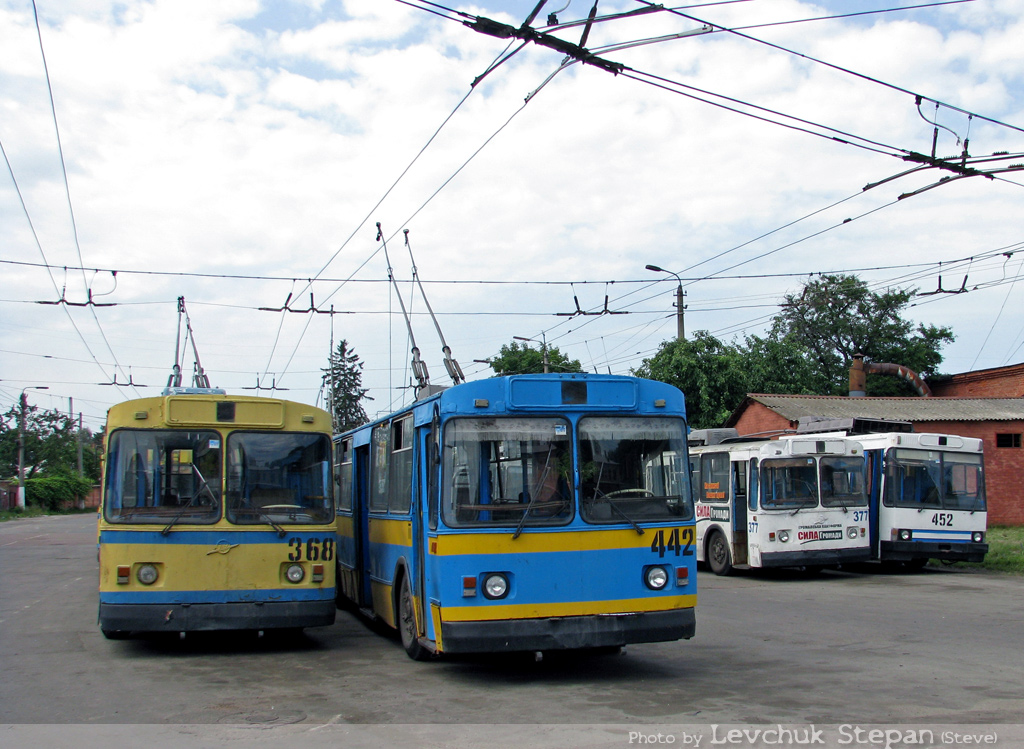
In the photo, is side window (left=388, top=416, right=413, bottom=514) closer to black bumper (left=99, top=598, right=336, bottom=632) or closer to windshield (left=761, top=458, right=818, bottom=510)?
black bumper (left=99, top=598, right=336, bottom=632)

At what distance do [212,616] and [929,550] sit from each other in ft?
47.4

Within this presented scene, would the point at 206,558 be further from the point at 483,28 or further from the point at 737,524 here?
the point at 737,524

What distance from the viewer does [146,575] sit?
9.30m

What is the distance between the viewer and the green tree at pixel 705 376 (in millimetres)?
36906

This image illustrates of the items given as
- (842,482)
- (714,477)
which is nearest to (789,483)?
(842,482)

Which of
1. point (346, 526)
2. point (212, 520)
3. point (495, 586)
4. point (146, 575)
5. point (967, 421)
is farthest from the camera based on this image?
point (967, 421)

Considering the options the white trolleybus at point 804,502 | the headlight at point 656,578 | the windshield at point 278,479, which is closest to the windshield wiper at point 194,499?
the windshield at point 278,479

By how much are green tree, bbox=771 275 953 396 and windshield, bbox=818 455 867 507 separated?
38.0m

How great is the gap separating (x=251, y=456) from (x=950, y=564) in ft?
56.2

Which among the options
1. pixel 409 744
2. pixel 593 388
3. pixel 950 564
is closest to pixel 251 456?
pixel 593 388

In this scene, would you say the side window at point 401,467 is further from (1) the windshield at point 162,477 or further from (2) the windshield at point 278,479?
(1) the windshield at point 162,477

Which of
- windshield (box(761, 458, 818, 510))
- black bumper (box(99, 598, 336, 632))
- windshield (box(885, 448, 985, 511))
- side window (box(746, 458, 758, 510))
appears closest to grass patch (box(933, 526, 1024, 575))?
windshield (box(885, 448, 985, 511))

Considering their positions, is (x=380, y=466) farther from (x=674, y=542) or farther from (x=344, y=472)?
(x=674, y=542)

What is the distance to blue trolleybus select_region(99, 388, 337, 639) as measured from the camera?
30.6ft
